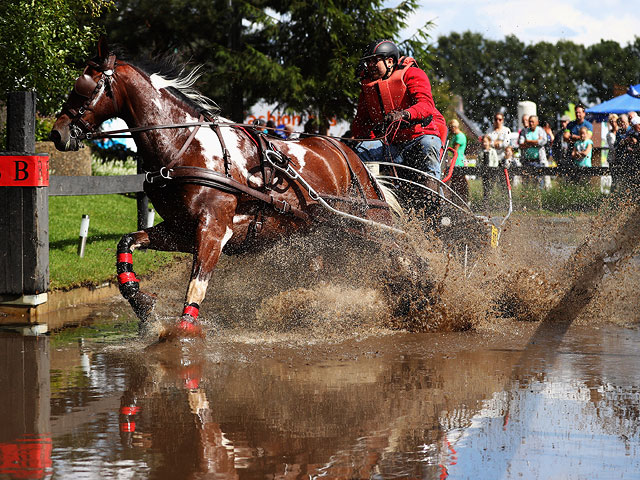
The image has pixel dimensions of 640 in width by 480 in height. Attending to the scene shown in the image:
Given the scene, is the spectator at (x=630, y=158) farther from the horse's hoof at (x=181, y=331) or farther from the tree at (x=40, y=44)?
the horse's hoof at (x=181, y=331)

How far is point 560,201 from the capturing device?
57.0 feet

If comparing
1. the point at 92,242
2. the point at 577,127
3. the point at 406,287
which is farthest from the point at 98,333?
the point at 577,127

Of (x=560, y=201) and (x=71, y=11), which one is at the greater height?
(x=71, y=11)

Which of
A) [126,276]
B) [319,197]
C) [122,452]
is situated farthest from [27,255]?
[122,452]

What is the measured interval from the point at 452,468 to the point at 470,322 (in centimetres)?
389

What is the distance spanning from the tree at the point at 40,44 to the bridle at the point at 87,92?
350 inches

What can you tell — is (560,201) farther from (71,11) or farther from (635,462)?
(635,462)

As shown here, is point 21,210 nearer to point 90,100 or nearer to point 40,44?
point 90,100

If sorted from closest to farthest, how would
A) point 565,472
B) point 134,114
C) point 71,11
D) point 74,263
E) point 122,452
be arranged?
point 565,472
point 122,452
point 134,114
point 74,263
point 71,11

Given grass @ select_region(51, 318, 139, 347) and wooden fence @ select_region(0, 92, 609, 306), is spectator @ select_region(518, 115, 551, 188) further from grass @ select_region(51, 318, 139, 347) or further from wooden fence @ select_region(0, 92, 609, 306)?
grass @ select_region(51, 318, 139, 347)

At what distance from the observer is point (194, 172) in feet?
22.4

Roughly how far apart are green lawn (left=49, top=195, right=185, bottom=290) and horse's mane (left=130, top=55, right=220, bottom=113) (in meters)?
2.51

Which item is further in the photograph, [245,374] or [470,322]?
[470,322]

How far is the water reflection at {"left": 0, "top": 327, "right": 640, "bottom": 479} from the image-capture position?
402 cm
